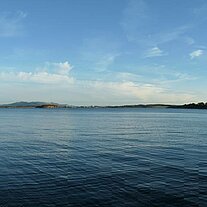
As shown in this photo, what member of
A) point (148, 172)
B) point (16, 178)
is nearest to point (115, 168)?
point (148, 172)

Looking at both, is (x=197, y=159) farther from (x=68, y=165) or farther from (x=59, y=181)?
(x=59, y=181)

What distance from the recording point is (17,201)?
52.5ft

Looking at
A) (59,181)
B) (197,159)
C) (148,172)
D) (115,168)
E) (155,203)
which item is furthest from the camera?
(197,159)

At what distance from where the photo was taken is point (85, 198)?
16.6 m

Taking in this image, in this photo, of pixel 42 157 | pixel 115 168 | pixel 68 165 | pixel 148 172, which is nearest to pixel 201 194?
pixel 148 172

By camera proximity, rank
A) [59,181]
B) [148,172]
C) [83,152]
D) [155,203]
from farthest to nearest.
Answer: [83,152]
[148,172]
[59,181]
[155,203]

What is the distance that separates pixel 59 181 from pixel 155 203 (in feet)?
23.8

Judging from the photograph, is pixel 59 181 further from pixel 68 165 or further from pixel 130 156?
pixel 130 156

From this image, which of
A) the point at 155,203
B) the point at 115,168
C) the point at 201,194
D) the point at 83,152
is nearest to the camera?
the point at 155,203

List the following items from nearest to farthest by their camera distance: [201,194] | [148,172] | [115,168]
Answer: [201,194] < [148,172] < [115,168]

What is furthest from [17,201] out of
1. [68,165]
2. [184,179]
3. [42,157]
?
[42,157]

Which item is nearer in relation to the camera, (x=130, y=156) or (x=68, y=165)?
(x=68, y=165)

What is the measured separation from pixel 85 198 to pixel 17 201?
3.68m

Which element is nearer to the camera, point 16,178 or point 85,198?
point 85,198
